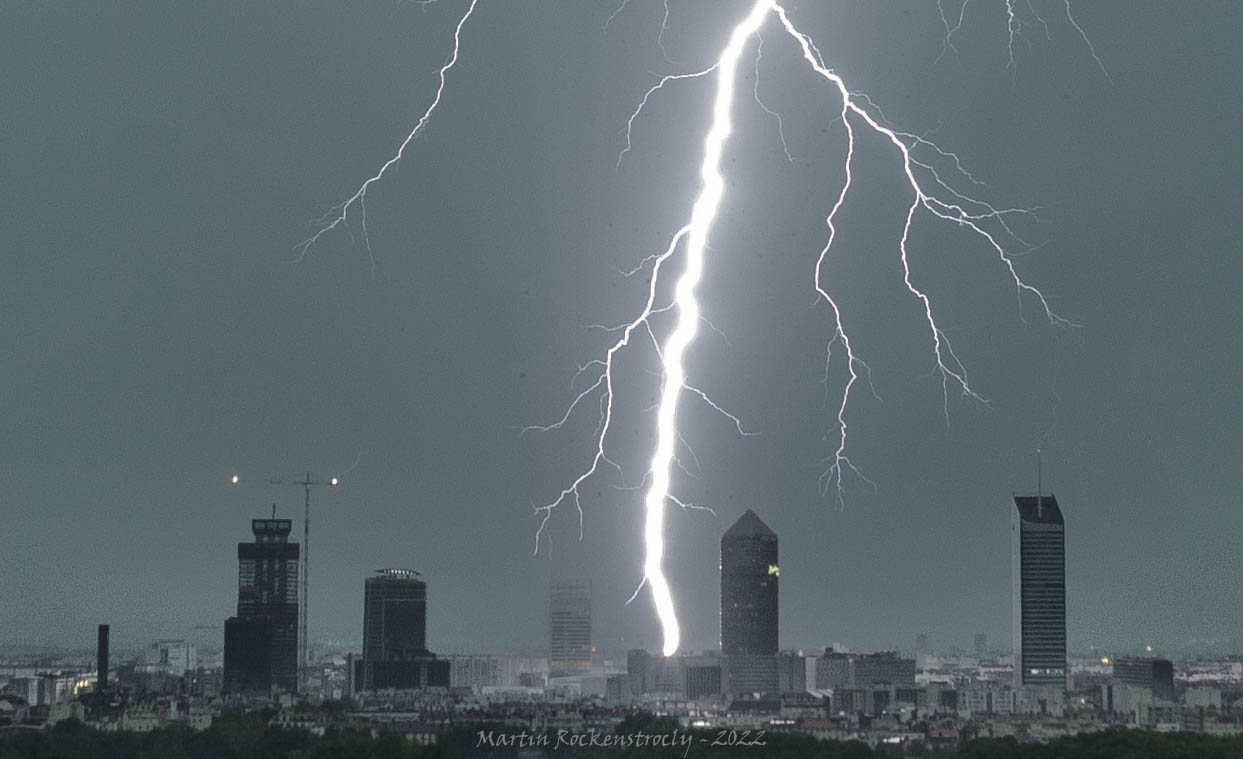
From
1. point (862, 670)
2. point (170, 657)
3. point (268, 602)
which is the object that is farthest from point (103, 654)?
point (862, 670)

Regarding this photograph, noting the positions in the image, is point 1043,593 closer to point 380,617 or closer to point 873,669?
point 873,669

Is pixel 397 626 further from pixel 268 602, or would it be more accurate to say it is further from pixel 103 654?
pixel 103 654

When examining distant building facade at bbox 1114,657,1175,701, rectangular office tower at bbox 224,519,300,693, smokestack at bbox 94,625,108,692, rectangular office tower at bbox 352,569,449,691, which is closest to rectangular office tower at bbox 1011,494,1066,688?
distant building facade at bbox 1114,657,1175,701

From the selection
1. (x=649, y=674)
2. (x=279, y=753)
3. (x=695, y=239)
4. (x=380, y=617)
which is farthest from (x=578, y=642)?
(x=695, y=239)

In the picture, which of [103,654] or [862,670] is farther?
[862,670]

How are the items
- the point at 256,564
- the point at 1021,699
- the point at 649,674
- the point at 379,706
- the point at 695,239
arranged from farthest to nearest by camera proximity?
1. the point at 256,564
2. the point at 649,674
3. the point at 1021,699
4. the point at 379,706
5. the point at 695,239

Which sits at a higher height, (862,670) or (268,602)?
(268,602)
